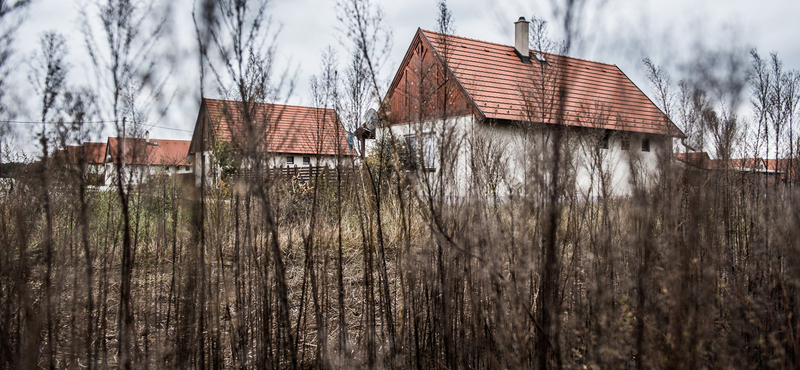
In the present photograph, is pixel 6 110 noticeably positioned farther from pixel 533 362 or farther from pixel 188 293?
pixel 533 362

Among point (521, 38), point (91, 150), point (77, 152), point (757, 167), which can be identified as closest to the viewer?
point (77, 152)

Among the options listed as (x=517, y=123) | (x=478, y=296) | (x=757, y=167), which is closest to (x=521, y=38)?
(x=757, y=167)

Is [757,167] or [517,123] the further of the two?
[757,167]

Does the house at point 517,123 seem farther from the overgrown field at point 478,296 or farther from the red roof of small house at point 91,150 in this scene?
the red roof of small house at point 91,150

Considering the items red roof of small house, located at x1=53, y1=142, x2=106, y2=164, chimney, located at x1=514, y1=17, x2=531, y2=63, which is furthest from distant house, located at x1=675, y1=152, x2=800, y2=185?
chimney, located at x1=514, y1=17, x2=531, y2=63

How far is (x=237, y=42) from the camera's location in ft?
5.56

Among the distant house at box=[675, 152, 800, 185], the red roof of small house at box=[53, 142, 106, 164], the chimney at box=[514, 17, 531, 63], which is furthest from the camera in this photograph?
the chimney at box=[514, 17, 531, 63]

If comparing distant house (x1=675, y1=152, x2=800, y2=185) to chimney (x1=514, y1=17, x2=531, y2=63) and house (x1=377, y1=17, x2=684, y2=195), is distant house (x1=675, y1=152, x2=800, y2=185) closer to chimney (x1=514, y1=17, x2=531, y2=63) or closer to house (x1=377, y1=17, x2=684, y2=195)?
house (x1=377, y1=17, x2=684, y2=195)

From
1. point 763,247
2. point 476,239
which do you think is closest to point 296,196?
point 476,239

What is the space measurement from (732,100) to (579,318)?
4.19 ft

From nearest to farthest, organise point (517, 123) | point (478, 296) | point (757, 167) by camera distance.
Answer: point (478, 296), point (517, 123), point (757, 167)

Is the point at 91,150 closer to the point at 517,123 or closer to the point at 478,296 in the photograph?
the point at 478,296

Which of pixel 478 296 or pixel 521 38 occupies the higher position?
pixel 521 38

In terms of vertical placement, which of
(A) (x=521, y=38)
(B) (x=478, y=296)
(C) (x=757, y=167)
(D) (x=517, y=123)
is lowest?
(B) (x=478, y=296)
